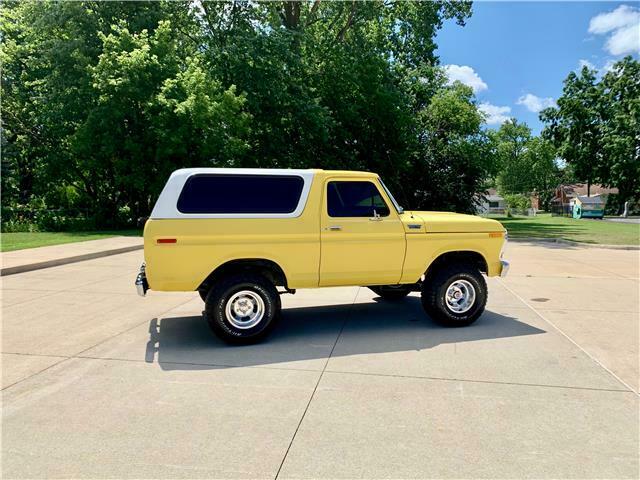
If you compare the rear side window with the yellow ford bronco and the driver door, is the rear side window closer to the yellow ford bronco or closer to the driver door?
the yellow ford bronco

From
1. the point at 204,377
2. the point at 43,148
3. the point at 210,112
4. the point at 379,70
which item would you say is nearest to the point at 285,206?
the point at 204,377

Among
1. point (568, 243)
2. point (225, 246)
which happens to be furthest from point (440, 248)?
point (568, 243)

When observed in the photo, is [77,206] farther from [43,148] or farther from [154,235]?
[154,235]

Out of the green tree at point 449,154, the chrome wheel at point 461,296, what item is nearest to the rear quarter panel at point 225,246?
the chrome wheel at point 461,296

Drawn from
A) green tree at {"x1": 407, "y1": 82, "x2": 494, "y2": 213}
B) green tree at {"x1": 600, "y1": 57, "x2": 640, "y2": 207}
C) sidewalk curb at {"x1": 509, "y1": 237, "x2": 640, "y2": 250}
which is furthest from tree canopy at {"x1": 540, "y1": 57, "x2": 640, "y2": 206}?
sidewalk curb at {"x1": 509, "y1": 237, "x2": 640, "y2": 250}

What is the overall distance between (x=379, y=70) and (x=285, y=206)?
2398 centimetres

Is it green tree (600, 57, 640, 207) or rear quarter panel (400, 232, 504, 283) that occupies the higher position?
green tree (600, 57, 640, 207)

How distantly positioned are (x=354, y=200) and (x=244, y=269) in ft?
5.58

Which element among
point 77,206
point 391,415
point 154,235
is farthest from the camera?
point 77,206

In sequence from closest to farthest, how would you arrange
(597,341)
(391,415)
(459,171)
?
(391,415), (597,341), (459,171)

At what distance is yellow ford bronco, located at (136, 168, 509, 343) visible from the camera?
5.41 m

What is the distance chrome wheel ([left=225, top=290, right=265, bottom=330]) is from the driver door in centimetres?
89

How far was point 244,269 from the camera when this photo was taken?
225 inches

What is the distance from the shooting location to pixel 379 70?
27.3 meters
